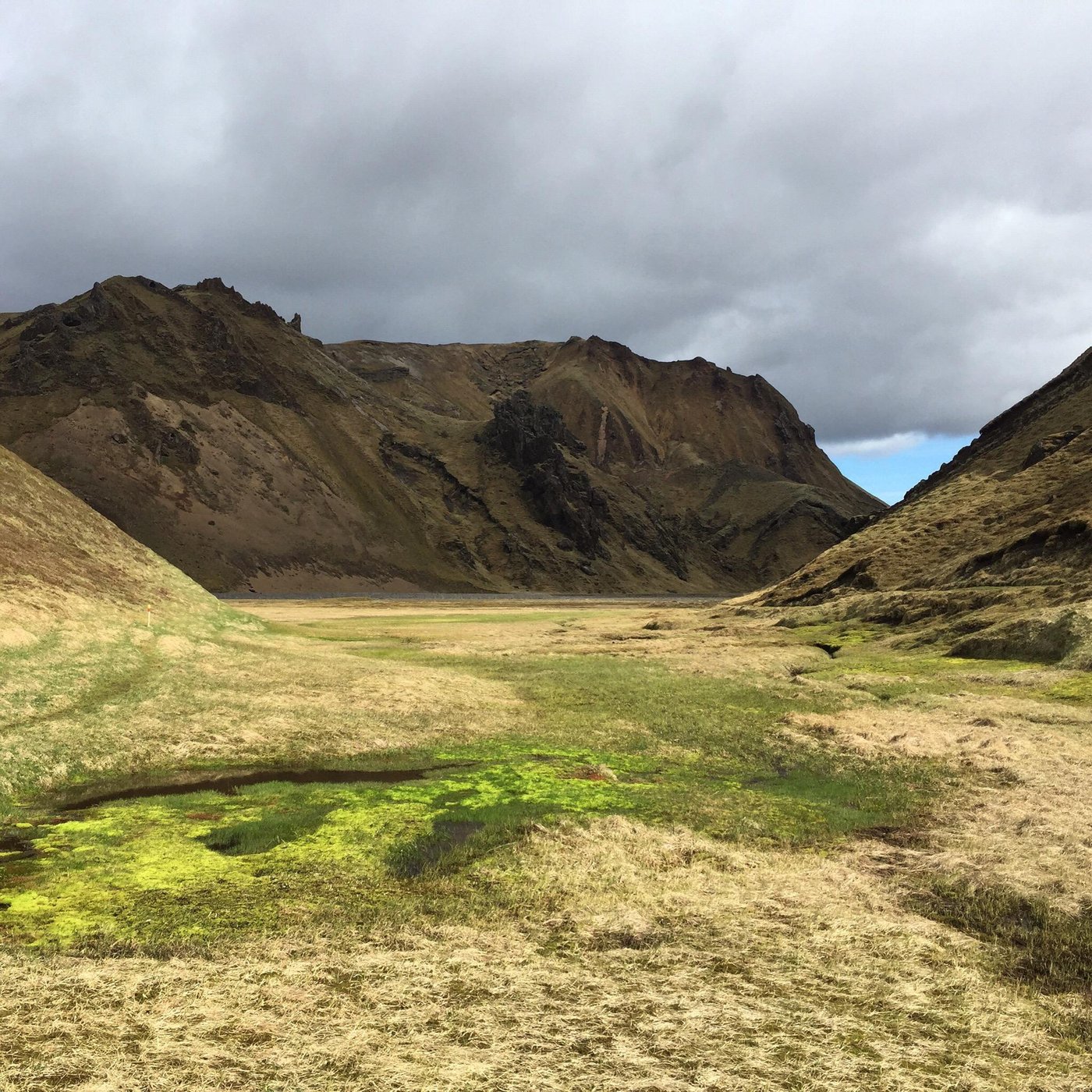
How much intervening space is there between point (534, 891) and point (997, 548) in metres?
57.1

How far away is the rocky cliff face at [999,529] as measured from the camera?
50.7 metres

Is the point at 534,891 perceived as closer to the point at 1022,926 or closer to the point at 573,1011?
the point at 573,1011

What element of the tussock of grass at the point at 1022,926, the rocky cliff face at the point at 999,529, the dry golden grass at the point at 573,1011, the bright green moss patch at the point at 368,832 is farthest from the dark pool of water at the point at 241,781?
the rocky cliff face at the point at 999,529

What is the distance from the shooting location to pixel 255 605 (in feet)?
401

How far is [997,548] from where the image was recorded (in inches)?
2286

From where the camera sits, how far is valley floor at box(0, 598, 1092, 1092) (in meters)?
8.02

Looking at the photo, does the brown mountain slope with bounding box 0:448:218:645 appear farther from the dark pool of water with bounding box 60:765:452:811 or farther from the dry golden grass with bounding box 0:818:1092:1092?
the dry golden grass with bounding box 0:818:1092:1092

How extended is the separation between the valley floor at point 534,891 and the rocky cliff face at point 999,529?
2458 centimetres

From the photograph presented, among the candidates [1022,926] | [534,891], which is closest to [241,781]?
[534,891]

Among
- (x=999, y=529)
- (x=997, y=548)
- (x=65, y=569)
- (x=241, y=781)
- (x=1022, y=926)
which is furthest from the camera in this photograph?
(x=999, y=529)

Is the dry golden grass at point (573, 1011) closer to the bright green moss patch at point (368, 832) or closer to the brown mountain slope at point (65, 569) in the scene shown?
the bright green moss patch at point (368, 832)

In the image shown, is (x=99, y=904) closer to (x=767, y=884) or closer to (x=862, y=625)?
(x=767, y=884)

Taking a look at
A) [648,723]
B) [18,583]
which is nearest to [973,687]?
[648,723]

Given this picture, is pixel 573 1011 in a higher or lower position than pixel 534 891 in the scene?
higher
